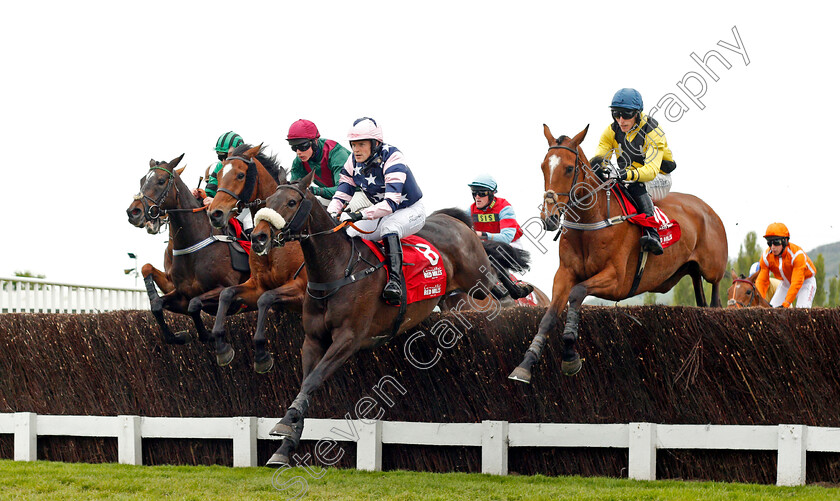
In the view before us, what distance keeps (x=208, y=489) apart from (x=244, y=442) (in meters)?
1.05

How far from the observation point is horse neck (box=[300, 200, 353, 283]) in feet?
19.7

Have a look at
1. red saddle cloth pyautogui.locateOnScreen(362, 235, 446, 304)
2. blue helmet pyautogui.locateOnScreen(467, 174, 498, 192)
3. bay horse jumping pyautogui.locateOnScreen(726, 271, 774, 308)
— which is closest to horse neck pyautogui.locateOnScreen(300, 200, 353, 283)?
red saddle cloth pyautogui.locateOnScreen(362, 235, 446, 304)

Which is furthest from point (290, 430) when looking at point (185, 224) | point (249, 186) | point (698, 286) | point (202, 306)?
point (698, 286)

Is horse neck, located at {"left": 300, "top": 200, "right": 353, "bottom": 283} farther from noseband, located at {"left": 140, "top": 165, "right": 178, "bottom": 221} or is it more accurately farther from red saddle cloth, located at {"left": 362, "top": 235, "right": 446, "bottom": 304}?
noseband, located at {"left": 140, "top": 165, "right": 178, "bottom": 221}

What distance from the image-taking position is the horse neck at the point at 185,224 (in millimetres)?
7730

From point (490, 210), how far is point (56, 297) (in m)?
7.78

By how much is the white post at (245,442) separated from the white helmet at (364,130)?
228 cm

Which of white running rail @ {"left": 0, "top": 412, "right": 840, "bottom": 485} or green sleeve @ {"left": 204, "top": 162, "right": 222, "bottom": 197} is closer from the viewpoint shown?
white running rail @ {"left": 0, "top": 412, "right": 840, "bottom": 485}

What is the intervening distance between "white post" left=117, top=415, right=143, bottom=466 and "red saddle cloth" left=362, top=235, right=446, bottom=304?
2.55 metres

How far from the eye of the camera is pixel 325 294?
604 centimetres

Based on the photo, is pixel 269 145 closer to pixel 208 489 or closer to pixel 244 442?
pixel 244 442

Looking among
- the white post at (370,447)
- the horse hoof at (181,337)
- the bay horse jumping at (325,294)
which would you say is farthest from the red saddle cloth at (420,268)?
the horse hoof at (181,337)

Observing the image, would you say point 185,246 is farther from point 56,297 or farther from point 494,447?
point 56,297

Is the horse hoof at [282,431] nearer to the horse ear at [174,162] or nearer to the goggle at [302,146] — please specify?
the goggle at [302,146]
